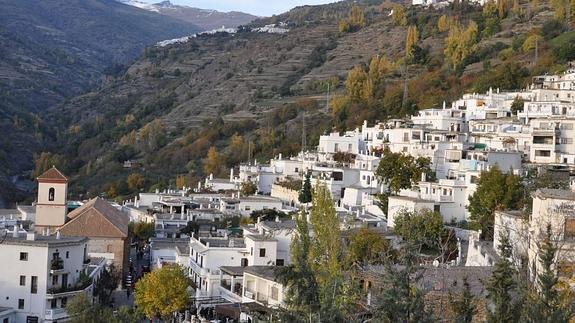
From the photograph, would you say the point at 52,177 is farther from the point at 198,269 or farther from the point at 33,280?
the point at 198,269

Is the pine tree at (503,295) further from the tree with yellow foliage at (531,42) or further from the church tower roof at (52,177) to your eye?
the tree with yellow foliage at (531,42)

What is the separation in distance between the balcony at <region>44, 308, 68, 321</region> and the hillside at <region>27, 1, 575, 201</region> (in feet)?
93.1

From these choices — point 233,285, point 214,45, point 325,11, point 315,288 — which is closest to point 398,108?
point 233,285

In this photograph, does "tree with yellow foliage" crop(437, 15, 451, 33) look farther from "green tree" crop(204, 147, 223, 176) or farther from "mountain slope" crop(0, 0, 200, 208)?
"mountain slope" crop(0, 0, 200, 208)

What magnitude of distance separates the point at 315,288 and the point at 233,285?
549 inches

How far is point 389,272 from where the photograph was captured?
10.9 m

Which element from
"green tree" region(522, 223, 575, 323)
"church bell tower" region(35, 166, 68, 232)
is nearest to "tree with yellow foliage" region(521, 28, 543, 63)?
"church bell tower" region(35, 166, 68, 232)

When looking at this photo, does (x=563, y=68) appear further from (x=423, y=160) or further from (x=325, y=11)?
(x=325, y=11)

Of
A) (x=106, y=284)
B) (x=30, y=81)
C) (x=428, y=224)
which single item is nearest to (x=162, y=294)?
(x=106, y=284)

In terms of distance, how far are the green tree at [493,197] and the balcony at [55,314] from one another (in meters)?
11.9

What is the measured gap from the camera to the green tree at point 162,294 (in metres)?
23.9

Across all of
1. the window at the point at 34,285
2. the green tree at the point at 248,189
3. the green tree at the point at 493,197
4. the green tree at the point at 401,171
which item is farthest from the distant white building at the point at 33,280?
the green tree at the point at 248,189

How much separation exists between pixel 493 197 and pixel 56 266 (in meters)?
12.6

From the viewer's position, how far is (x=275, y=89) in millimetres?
82312
